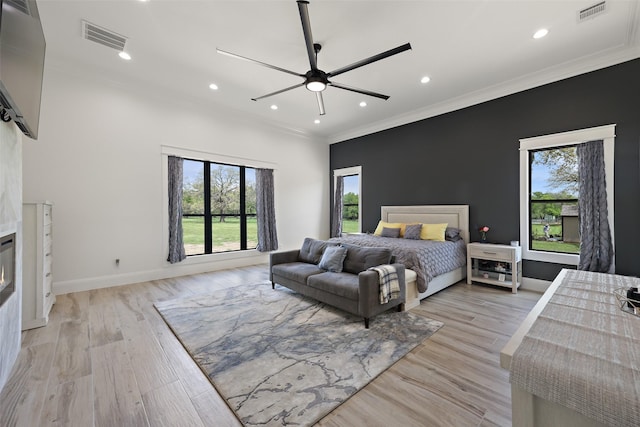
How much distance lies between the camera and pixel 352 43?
3223 millimetres

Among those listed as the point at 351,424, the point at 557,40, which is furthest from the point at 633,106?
the point at 351,424

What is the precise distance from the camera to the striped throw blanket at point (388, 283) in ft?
9.00

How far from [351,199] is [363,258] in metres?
3.95

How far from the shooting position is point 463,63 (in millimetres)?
3676

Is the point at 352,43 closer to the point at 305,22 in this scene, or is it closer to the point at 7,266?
the point at 305,22

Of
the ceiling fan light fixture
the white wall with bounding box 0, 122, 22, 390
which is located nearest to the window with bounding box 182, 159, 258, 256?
the white wall with bounding box 0, 122, 22, 390

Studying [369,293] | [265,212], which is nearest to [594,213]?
[369,293]

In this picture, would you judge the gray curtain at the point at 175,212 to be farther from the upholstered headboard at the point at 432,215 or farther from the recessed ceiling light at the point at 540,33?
the recessed ceiling light at the point at 540,33

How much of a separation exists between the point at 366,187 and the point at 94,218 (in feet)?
17.9

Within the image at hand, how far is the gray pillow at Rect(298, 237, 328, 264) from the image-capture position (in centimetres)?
397

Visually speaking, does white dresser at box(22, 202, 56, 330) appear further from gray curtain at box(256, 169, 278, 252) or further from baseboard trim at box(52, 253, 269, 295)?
gray curtain at box(256, 169, 278, 252)

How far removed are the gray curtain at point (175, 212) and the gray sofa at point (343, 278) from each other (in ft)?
6.54

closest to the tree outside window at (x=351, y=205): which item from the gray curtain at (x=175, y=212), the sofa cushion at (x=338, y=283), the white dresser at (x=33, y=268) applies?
the sofa cushion at (x=338, y=283)

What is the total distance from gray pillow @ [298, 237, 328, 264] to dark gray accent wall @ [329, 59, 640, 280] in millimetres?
2651
